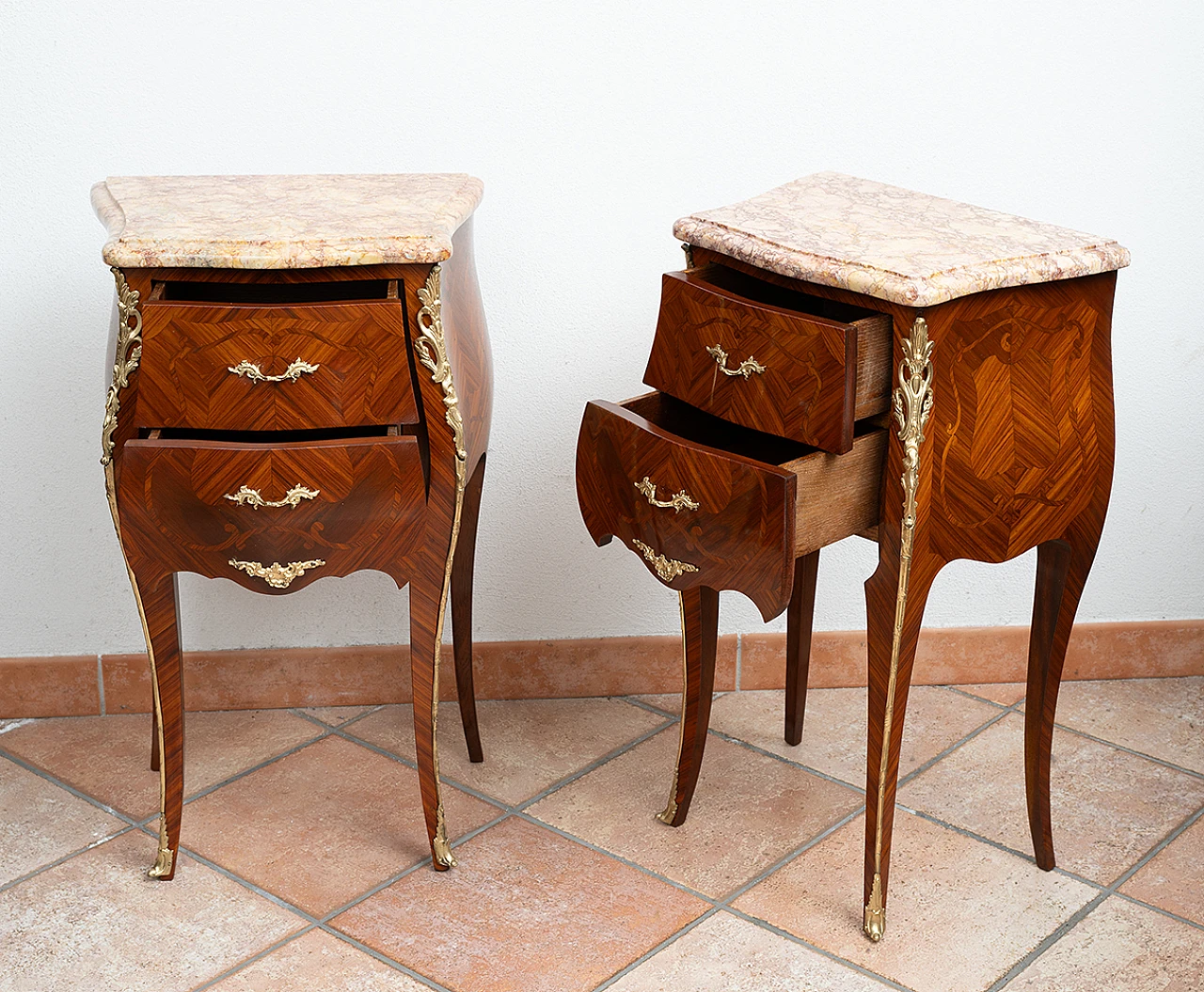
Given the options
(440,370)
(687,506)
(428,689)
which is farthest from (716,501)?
(428,689)

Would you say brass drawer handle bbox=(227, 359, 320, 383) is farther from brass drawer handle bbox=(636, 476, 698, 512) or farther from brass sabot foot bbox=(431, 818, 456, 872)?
brass sabot foot bbox=(431, 818, 456, 872)

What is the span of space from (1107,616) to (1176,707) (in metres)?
0.21

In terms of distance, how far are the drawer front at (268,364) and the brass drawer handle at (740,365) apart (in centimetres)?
39

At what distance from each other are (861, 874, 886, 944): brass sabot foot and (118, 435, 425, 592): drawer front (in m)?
0.76

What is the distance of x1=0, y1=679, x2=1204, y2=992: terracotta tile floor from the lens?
180 cm

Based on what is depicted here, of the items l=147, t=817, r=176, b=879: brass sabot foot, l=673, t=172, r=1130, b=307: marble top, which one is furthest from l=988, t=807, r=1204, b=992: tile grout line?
l=147, t=817, r=176, b=879: brass sabot foot

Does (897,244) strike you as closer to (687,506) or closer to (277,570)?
(687,506)

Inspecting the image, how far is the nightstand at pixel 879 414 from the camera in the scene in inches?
64.6

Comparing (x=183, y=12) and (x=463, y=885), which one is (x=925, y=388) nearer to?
(x=463, y=885)

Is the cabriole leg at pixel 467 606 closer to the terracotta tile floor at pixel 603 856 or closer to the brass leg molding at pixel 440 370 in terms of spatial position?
the terracotta tile floor at pixel 603 856

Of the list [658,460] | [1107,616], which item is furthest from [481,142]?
[1107,616]

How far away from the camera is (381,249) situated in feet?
5.54

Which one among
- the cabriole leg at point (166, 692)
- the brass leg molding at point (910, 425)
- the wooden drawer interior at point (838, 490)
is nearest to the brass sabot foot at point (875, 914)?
the brass leg molding at point (910, 425)

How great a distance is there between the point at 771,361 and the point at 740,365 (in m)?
0.05
